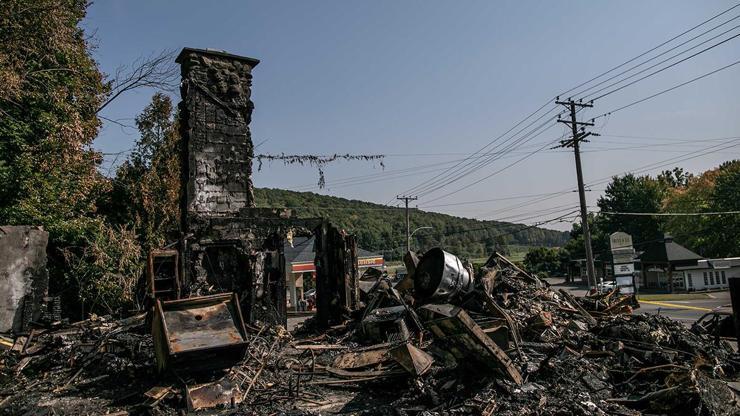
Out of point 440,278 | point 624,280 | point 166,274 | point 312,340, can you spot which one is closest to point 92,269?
point 166,274

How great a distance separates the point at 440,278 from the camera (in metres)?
10.5

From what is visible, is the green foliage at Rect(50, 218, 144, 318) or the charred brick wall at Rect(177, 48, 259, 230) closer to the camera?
the charred brick wall at Rect(177, 48, 259, 230)

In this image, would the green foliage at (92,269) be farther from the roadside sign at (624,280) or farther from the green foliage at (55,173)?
the roadside sign at (624,280)

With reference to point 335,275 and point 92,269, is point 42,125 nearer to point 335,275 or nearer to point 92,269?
point 92,269

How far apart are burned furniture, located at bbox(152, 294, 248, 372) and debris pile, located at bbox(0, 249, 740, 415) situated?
22cm

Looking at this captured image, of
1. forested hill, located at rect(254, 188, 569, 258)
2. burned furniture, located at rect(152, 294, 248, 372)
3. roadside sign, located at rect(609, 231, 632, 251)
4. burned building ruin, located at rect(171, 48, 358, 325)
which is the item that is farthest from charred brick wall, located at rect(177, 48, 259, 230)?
forested hill, located at rect(254, 188, 569, 258)

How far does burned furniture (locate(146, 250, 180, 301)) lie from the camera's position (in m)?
11.1

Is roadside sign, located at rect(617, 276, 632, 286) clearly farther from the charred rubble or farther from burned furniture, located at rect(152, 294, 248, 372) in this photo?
burned furniture, located at rect(152, 294, 248, 372)

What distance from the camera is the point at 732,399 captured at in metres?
6.18

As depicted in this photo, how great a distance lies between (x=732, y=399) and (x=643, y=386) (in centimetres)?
104

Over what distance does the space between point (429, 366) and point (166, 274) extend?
7298mm

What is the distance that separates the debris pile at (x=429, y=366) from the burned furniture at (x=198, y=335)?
0.22 metres

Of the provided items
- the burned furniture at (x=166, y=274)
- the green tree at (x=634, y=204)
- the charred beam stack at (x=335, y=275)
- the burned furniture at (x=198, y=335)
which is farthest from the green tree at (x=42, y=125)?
the green tree at (x=634, y=204)

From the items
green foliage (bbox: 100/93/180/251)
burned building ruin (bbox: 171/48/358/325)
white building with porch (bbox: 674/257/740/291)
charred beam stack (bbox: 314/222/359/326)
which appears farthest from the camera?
white building with porch (bbox: 674/257/740/291)
